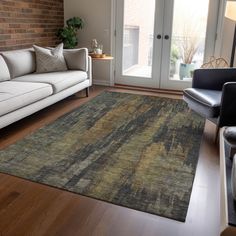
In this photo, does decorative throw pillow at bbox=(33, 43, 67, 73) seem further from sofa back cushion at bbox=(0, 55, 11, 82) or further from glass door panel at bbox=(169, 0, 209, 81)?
glass door panel at bbox=(169, 0, 209, 81)

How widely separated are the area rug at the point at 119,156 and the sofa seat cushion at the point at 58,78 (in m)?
0.40

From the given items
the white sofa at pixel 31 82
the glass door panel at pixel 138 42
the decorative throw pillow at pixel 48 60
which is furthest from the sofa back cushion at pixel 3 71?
the glass door panel at pixel 138 42

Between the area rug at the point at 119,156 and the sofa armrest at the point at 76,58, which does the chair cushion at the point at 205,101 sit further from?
the sofa armrest at the point at 76,58

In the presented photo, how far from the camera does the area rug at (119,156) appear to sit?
1.95m

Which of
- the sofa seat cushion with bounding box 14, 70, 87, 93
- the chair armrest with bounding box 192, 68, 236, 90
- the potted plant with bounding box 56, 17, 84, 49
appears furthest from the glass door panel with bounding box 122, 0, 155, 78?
the chair armrest with bounding box 192, 68, 236, 90

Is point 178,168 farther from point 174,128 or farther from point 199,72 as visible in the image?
point 199,72

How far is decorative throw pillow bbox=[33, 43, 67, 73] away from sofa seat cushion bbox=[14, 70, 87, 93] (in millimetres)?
122

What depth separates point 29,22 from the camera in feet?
14.3

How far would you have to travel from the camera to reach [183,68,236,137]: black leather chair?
2.54 meters

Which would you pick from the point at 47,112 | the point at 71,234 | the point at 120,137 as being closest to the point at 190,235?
the point at 71,234

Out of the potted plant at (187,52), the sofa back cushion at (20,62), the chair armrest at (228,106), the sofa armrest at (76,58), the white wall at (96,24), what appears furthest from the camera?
the white wall at (96,24)

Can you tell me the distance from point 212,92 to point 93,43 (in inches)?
91.4

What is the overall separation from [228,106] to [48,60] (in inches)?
100

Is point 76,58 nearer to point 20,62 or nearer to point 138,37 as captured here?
point 20,62
